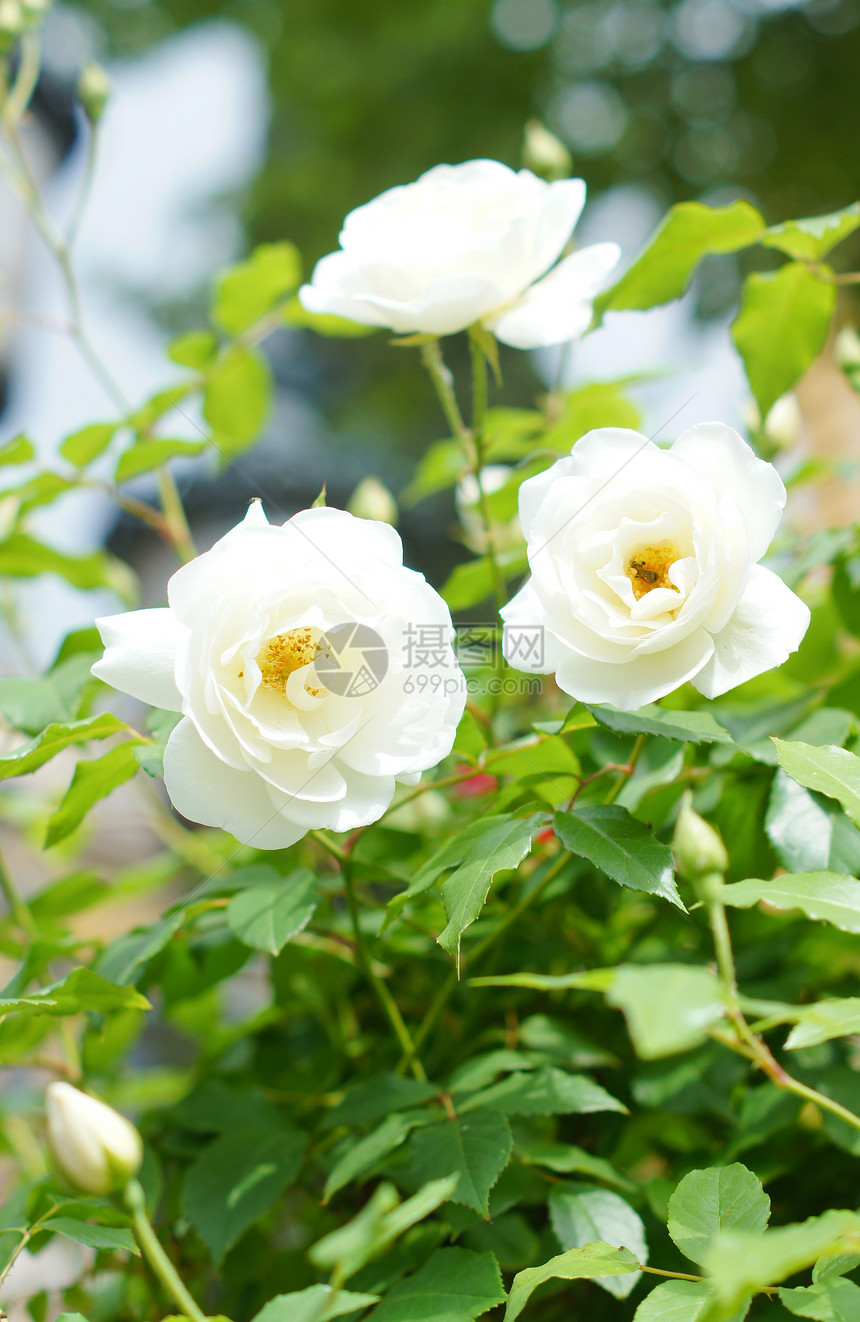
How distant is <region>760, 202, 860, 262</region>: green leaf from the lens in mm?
422

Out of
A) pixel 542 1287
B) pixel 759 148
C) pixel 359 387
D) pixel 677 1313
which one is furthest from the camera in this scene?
pixel 359 387

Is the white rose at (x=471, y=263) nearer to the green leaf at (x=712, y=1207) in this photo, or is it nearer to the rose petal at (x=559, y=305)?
the rose petal at (x=559, y=305)

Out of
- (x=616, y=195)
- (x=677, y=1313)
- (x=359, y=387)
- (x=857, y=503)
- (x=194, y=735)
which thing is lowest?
(x=359, y=387)

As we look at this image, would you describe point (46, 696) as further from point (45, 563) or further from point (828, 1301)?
point (828, 1301)

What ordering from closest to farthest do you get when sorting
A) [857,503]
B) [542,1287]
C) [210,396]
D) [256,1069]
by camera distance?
[542,1287] < [256,1069] < [210,396] < [857,503]

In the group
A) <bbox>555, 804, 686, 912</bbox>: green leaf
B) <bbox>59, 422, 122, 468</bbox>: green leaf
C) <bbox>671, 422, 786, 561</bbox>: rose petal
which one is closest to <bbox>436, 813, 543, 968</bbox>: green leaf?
<bbox>555, 804, 686, 912</bbox>: green leaf

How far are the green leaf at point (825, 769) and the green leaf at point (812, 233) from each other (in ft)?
0.90

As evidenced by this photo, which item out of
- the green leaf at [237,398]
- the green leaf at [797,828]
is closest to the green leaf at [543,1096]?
the green leaf at [797,828]

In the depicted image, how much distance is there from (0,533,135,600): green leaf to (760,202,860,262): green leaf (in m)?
0.46

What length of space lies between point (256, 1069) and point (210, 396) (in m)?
0.45

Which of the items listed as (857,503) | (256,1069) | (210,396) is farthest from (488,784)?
(857,503)

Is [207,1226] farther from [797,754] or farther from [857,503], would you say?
[857,503]

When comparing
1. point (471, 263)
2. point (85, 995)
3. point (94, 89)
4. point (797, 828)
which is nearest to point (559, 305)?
point (471, 263)

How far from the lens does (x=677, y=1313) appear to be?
9.6 inches
